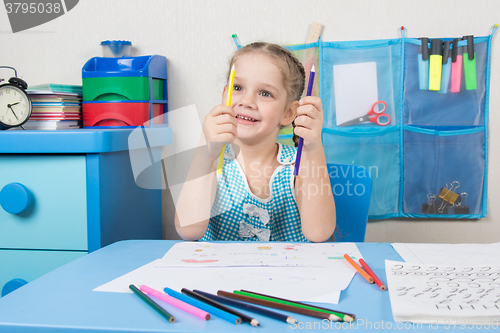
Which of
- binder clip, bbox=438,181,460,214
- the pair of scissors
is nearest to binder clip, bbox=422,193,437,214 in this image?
binder clip, bbox=438,181,460,214

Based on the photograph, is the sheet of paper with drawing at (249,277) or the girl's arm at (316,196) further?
the girl's arm at (316,196)

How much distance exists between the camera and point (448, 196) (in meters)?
1.28

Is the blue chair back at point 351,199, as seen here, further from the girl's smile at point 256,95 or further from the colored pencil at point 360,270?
the colored pencil at point 360,270

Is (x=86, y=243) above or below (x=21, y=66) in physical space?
below

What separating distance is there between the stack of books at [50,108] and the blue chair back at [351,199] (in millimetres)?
771

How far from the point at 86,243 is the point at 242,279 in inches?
22.0

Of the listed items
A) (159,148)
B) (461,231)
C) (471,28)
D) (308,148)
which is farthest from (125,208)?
(471,28)

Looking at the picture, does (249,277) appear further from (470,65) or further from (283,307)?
(470,65)

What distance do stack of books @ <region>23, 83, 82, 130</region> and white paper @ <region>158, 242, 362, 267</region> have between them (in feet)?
2.29

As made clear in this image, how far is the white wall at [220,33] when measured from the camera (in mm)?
1253

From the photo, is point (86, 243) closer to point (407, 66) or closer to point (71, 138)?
point (71, 138)

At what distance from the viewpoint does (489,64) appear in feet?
4.01

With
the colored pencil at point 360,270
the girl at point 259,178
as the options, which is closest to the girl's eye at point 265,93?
the girl at point 259,178

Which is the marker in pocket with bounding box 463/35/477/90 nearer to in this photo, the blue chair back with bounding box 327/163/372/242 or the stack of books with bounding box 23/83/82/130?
the blue chair back with bounding box 327/163/372/242
